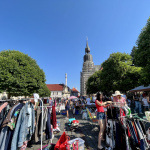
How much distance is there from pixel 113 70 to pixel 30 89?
16.6 m

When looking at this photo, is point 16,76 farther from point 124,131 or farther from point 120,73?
point 120,73

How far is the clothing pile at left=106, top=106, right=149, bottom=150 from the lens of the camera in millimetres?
2990

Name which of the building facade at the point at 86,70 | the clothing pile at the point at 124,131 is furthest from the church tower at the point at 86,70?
the clothing pile at the point at 124,131

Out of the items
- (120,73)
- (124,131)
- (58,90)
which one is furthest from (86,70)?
(124,131)

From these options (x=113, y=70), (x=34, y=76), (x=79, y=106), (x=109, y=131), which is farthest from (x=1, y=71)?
(x=113, y=70)

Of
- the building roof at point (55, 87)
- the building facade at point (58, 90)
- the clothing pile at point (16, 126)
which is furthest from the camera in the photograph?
the building roof at point (55, 87)

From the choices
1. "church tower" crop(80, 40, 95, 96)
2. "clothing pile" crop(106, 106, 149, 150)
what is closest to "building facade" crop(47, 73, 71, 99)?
"church tower" crop(80, 40, 95, 96)

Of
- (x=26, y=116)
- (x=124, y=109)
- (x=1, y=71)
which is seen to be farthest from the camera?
(x=1, y=71)

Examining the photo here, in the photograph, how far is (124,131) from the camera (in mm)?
3139

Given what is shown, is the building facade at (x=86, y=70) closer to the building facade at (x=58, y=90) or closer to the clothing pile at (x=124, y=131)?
the building facade at (x=58, y=90)

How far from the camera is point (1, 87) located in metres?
12.2

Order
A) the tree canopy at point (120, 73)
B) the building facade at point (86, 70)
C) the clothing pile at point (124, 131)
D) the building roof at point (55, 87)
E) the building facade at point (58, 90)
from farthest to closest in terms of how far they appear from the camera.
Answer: the building facade at point (86, 70) → the building roof at point (55, 87) → the building facade at point (58, 90) → the tree canopy at point (120, 73) → the clothing pile at point (124, 131)

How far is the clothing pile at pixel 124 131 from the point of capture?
9.81 feet

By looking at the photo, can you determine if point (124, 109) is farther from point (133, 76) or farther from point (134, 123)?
point (133, 76)
